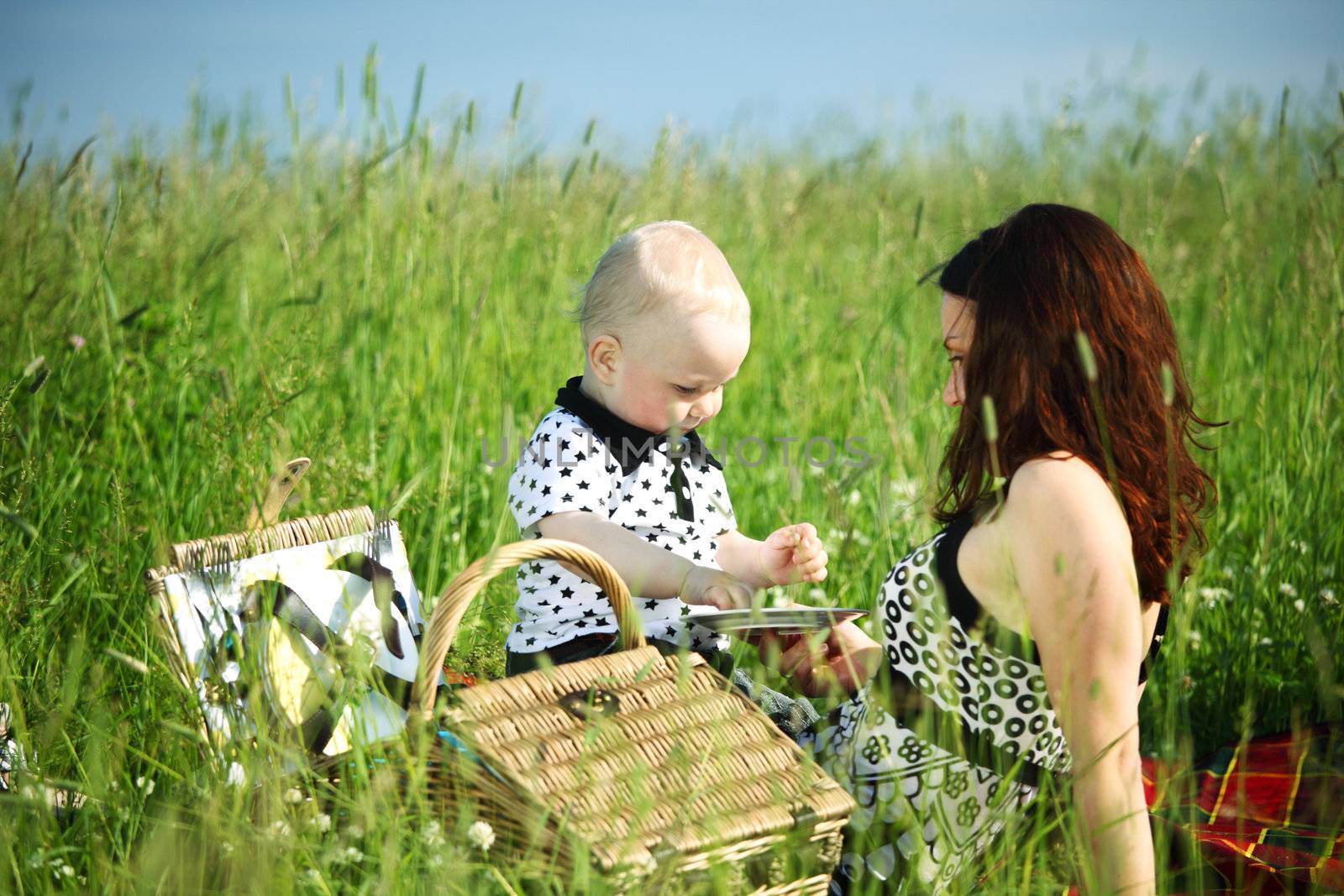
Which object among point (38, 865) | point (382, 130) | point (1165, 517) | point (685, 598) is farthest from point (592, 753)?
point (382, 130)

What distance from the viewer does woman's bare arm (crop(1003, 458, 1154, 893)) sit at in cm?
158

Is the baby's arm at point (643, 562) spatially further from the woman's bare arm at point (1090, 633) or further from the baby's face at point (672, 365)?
the woman's bare arm at point (1090, 633)

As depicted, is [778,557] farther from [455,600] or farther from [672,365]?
[455,600]

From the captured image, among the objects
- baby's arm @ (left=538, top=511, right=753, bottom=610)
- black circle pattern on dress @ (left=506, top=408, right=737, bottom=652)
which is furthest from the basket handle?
black circle pattern on dress @ (left=506, top=408, right=737, bottom=652)

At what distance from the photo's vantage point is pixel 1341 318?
112 inches

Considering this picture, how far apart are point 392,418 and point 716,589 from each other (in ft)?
4.92

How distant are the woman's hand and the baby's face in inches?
19.1

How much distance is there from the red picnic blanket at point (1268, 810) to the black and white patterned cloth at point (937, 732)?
327 mm

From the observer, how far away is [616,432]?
229 cm

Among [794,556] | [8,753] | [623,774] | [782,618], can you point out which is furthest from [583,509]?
[8,753]

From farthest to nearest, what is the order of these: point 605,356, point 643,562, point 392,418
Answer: point 392,418 → point 605,356 → point 643,562

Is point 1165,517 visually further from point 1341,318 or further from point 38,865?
point 38,865

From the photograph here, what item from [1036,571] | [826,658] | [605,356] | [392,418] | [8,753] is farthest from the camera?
[392,418]

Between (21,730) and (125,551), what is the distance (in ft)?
2.75
